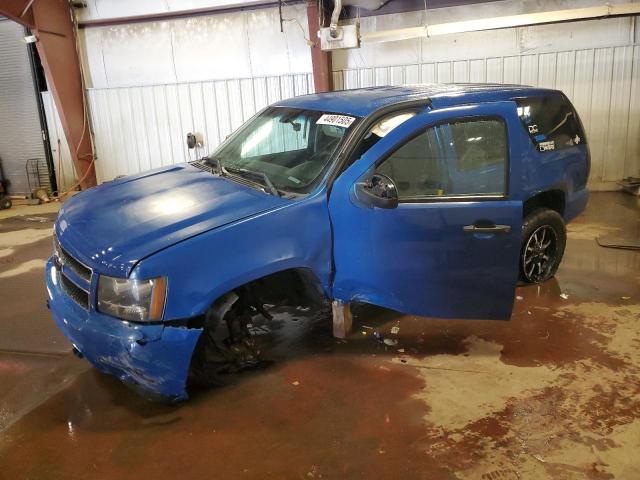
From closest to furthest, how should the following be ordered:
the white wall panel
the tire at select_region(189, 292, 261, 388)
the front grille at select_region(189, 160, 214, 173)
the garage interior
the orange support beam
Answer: the garage interior, the tire at select_region(189, 292, 261, 388), the front grille at select_region(189, 160, 214, 173), the orange support beam, the white wall panel

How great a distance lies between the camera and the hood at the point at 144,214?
2861 mm

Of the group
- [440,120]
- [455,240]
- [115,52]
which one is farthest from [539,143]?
[115,52]

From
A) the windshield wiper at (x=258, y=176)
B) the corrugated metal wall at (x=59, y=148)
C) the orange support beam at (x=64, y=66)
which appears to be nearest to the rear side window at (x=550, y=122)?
the windshield wiper at (x=258, y=176)

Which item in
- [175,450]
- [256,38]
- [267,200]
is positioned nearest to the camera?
[175,450]

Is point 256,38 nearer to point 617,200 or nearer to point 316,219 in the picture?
point 617,200

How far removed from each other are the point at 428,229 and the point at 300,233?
2.66 ft

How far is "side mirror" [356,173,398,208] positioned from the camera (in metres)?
3.20

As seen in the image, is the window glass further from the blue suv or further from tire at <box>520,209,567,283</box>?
tire at <box>520,209,567,283</box>

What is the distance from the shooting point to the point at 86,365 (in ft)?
12.3

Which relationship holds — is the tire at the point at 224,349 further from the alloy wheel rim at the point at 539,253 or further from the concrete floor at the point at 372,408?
the alloy wheel rim at the point at 539,253

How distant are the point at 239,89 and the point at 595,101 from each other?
5902 mm

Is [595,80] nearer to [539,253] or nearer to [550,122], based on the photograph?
[550,122]

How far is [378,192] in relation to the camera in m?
3.23

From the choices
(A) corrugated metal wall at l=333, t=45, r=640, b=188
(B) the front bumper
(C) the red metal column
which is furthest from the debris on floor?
(B) the front bumper
